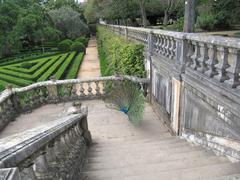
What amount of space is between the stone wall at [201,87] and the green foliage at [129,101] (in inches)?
25.2

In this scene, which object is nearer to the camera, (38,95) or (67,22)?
(38,95)

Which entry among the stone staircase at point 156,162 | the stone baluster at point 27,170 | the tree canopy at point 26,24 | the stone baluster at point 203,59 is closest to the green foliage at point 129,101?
the stone staircase at point 156,162

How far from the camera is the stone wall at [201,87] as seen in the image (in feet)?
9.36

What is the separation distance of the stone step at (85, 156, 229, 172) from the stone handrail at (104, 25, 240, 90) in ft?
3.70

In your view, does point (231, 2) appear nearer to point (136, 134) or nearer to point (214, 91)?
point (136, 134)

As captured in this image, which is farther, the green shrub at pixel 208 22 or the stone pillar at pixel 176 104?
the green shrub at pixel 208 22

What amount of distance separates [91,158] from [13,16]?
28071mm

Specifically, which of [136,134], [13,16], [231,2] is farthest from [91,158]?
[13,16]

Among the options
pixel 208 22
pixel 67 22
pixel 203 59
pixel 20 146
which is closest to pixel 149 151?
pixel 203 59

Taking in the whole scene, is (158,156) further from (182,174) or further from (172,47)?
(172,47)

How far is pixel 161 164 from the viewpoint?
336cm

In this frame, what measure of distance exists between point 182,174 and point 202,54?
7.14ft

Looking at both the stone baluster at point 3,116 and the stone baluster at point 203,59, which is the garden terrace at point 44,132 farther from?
the stone baluster at point 203,59

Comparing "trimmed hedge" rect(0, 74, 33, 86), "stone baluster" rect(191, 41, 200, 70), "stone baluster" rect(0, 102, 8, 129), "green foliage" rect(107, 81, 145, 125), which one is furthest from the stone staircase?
"trimmed hedge" rect(0, 74, 33, 86)
